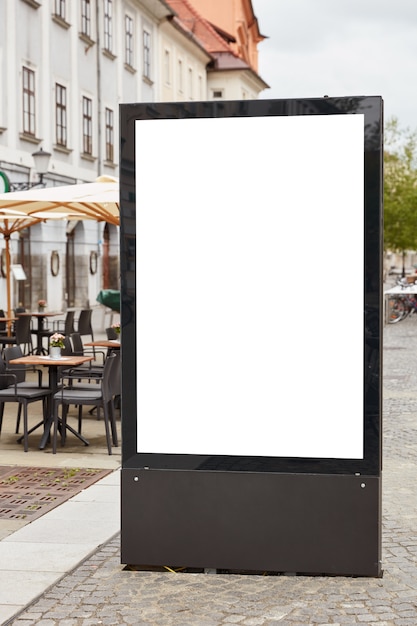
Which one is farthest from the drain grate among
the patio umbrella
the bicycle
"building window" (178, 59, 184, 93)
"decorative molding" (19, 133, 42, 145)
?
"building window" (178, 59, 184, 93)

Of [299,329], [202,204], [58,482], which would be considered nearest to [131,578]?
[299,329]

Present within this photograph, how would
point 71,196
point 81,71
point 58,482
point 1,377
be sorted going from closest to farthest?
point 58,482, point 1,377, point 71,196, point 81,71

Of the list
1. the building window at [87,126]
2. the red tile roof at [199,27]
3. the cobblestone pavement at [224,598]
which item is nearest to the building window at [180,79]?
the red tile roof at [199,27]

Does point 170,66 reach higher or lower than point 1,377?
higher

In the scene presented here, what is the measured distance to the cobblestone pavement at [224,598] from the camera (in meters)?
4.96

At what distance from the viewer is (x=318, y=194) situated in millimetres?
5461

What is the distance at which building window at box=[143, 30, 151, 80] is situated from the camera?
40438 millimetres

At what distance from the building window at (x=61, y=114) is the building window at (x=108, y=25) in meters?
4.57

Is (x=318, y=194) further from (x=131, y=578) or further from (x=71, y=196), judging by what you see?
(x=71, y=196)

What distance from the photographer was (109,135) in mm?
36156

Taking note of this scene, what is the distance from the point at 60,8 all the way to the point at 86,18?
2.57m

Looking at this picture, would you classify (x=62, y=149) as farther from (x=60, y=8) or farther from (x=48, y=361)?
(x=48, y=361)

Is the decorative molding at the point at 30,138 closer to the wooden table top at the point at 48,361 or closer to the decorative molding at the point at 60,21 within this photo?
the decorative molding at the point at 60,21

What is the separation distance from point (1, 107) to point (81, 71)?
7.09 m
